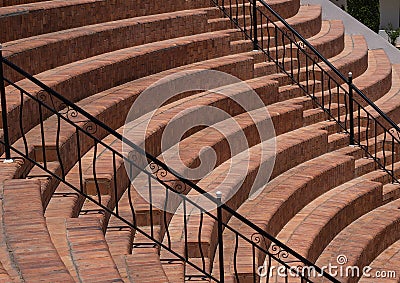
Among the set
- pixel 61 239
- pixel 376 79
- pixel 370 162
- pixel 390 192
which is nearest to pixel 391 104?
pixel 376 79

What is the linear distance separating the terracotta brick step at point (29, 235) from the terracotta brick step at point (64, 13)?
2791 millimetres

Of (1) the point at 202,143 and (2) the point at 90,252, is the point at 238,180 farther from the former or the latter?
(2) the point at 90,252

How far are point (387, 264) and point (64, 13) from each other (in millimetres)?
4432

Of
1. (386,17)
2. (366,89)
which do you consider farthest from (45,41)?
(386,17)

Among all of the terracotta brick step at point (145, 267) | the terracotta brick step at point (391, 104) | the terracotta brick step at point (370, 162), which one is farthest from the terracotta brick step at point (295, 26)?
the terracotta brick step at point (145, 267)

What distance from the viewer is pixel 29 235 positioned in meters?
5.76

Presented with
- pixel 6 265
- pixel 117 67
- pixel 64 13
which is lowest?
pixel 6 265

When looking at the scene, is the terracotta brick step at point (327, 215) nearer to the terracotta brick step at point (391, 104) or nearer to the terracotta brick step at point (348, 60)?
the terracotta brick step at point (348, 60)

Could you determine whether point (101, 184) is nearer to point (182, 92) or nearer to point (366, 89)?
point (182, 92)

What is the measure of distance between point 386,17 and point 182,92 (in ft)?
52.6

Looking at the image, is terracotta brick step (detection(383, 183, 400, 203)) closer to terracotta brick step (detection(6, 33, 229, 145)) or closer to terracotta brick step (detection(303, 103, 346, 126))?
terracotta brick step (detection(303, 103, 346, 126))

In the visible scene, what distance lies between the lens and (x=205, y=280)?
283 inches

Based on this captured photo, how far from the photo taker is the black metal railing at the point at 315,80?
11.8m

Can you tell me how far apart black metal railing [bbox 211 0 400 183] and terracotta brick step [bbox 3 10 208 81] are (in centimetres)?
94
